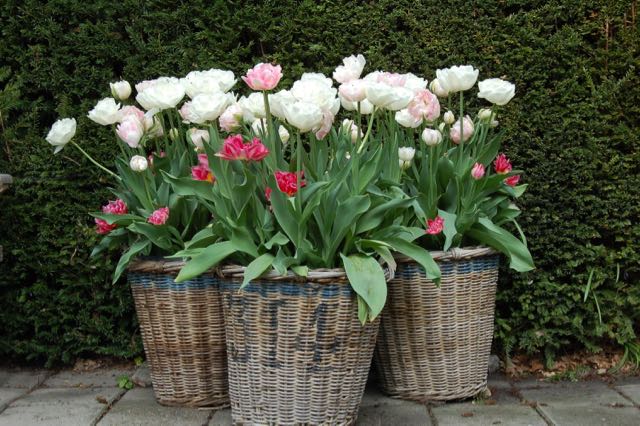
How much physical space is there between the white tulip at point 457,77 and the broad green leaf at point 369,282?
78 cm

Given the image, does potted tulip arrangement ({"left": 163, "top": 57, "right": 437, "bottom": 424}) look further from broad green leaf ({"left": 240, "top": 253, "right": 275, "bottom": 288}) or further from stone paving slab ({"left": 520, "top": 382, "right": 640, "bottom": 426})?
stone paving slab ({"left": 520, "top": 382, "right": 640, "bottom": 426})

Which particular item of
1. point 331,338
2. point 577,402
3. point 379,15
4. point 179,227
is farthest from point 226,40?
point 577,402

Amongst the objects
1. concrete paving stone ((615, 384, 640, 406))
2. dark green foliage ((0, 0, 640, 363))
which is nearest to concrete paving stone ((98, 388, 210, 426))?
dark green foliage ((0, 0, 640, 363))

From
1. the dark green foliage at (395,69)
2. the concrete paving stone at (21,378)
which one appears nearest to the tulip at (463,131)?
the dark green foliage at (395,69)

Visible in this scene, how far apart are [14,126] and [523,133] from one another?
2.38 m

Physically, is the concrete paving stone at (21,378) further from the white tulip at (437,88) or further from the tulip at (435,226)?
the white tulip at (437,88)

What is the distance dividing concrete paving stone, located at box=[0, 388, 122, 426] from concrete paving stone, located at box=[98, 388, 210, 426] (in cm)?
7

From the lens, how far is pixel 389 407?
2.91 m

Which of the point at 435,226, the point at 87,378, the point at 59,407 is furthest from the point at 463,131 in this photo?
the point at 87,378

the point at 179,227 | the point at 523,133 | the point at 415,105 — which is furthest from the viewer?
the point at 523,133

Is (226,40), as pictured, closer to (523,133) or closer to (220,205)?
(220,205)

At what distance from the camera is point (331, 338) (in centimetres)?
240

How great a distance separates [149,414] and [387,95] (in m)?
1.57

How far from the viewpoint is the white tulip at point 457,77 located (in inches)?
104
